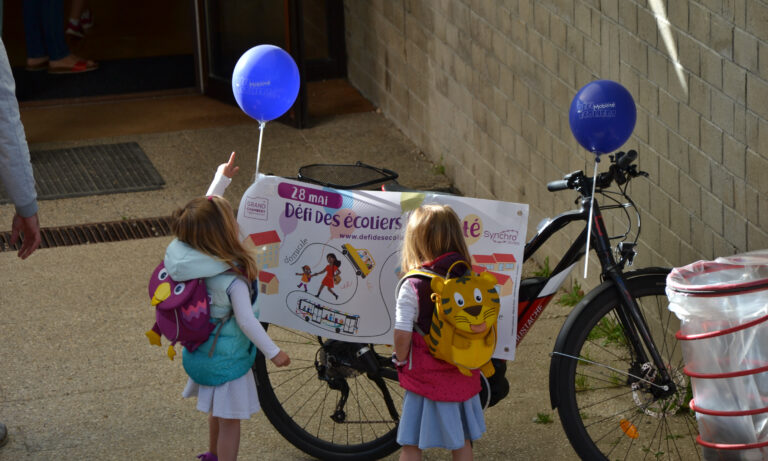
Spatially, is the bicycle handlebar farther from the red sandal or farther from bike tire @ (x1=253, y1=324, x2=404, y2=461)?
the red sandal

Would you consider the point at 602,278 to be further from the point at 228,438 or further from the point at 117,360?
the point at 117,360

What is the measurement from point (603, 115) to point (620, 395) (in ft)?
5.24

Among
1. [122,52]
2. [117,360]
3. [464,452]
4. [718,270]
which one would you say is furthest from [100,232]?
[122,52]

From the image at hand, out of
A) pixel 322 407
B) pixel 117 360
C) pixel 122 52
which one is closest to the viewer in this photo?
pixel 322 407

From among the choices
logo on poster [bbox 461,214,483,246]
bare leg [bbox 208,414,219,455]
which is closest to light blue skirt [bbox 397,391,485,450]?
logo on poster [bbox 461,214,483,246]

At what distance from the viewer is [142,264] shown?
6.39 m

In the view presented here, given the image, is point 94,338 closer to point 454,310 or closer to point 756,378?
point 454,310

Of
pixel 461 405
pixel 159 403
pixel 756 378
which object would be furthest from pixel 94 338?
pixel 756 378

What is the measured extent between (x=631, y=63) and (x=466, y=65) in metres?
2.16

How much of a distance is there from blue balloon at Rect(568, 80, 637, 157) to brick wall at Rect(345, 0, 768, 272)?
0.62 metres

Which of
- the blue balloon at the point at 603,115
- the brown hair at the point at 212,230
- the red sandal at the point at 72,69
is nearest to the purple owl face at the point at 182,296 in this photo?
the brown hair at the point at 212,230

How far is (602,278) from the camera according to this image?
385 cm

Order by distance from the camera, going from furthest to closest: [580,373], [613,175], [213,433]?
1. [580,373]
2. [213,433]
3. [613,175]

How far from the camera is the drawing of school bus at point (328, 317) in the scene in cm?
399
